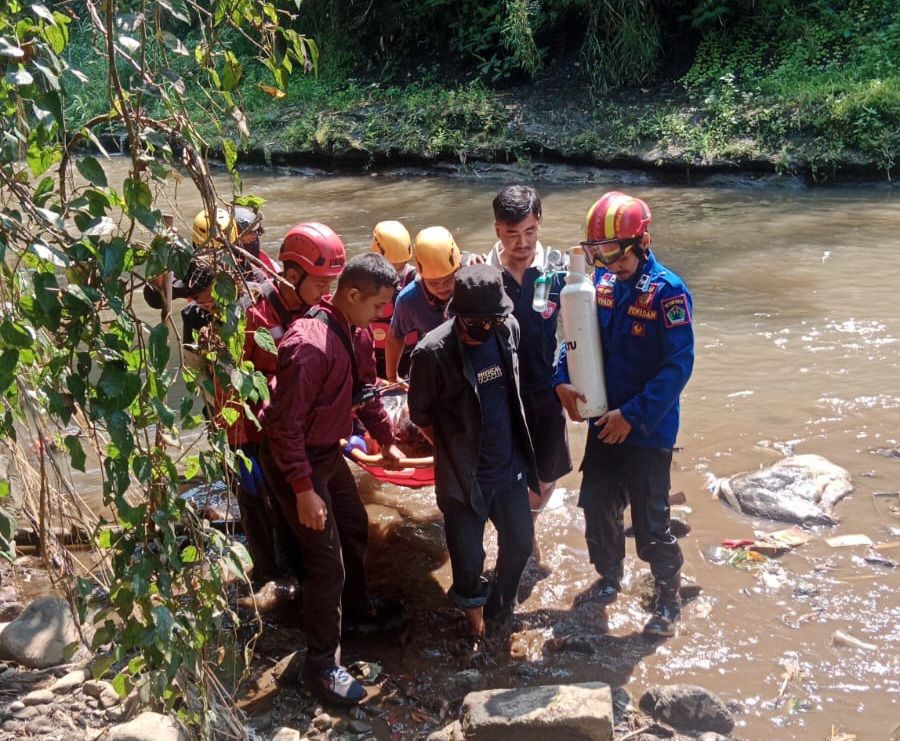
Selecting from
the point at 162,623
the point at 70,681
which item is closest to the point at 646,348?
the point at 162,623

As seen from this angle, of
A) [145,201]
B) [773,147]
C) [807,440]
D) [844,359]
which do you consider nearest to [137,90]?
[145,201]

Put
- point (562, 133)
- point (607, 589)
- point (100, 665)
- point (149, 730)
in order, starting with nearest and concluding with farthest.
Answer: point (100, 665) → point (149, 730) → point (607, 589) → point (562, 133)

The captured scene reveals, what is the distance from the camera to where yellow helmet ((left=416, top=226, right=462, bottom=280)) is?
4680 millimetres

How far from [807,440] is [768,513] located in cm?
107

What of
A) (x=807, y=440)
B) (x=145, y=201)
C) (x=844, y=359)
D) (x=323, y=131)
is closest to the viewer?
(x=145, y=201)

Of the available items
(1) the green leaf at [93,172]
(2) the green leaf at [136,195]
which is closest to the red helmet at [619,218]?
(2) the green leaf at [136,195]

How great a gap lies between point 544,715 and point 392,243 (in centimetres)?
281

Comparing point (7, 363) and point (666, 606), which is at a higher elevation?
point (7, 363)

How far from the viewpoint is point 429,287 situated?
4.78 meters

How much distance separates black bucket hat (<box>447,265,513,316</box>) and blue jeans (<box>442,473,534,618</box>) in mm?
805

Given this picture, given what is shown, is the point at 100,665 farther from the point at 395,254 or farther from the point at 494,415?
the point at 395,254

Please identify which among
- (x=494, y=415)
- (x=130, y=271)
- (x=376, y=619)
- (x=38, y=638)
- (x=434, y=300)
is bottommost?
(x=376, y=619)

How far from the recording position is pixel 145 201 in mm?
2195

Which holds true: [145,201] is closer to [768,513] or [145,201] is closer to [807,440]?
[768,513]
